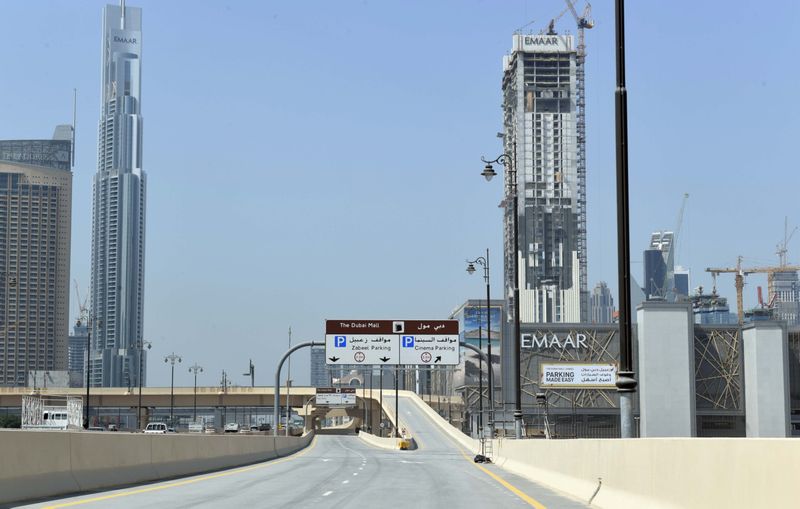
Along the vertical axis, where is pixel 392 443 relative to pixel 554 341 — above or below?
below

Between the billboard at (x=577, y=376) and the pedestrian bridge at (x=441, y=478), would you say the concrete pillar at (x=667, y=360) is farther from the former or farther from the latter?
the pedestrian bridge at (x=441, y=478)

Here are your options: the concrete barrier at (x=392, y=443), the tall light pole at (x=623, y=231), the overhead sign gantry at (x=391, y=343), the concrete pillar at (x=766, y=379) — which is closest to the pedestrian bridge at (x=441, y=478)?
the tall light pole at (x=623, y=231)

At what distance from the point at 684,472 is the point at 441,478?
17979 millimetres

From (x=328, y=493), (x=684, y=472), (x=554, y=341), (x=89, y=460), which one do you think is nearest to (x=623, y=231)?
(x=684, y=472)

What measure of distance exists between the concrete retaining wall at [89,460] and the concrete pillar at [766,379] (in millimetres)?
89533

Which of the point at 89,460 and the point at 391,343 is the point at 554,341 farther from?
the point at 89,460

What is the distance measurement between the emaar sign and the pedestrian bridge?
84886 millimetres

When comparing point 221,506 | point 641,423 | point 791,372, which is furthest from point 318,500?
point 791,372

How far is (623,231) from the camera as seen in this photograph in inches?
811

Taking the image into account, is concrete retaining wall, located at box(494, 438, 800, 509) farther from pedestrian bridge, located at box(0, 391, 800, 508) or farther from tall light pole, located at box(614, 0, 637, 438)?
tall light pole, located at box(614, 0, 637, 438)

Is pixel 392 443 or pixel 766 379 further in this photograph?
pixel 766 379

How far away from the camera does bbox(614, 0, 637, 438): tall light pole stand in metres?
20.2

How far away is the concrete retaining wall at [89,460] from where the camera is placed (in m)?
19.3

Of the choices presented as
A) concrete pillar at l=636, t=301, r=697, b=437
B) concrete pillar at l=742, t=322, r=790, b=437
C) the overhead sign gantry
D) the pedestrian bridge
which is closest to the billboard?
concrete pillar at l=636, t=301, r=697, b=437
